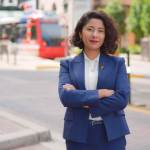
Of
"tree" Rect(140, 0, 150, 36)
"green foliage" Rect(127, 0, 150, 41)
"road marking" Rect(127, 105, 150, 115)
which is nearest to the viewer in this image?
"road marking" Rect(127, 105, 150, 115)

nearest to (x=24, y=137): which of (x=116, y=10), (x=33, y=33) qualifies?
(x=33, y=33)

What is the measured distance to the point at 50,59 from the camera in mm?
34375

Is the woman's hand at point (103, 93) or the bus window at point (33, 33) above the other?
the woman's hand at point (103, 93)

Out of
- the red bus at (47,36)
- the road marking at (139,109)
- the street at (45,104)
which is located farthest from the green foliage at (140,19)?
the road marking at (139,109)

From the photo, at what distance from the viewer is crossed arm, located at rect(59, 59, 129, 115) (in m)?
3.82

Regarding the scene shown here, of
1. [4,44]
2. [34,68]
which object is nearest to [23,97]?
[34,68]

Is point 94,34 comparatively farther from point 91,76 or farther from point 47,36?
point 47,36

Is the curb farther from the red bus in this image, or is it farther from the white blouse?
the red bus

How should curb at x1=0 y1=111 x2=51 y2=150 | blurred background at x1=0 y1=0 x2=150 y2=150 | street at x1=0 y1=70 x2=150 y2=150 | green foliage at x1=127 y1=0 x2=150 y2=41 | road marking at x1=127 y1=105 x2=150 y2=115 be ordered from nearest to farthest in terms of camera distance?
curb at x1=0 y1=111 x2=51 y2=150, street at x1=0 y1=70 x2=150 y2=150, blurred background at x1=0 y1=0 x2=150 y2=150, road marking at x1=127 y1=105 x2=150 y2=115, green foliage at x1=127 y1=0 x2=150 y2=41

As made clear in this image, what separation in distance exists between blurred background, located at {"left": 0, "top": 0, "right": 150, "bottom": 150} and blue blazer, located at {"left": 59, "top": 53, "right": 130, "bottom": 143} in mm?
635

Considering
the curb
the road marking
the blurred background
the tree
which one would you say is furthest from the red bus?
the curb

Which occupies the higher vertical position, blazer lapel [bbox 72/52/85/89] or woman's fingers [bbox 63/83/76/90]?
blazer lapel [bbox 72/52/85/89]

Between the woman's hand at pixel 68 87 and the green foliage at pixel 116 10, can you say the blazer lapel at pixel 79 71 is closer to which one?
the woman's hand at pixel 68 87

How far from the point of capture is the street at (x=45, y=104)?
924 centimetres
